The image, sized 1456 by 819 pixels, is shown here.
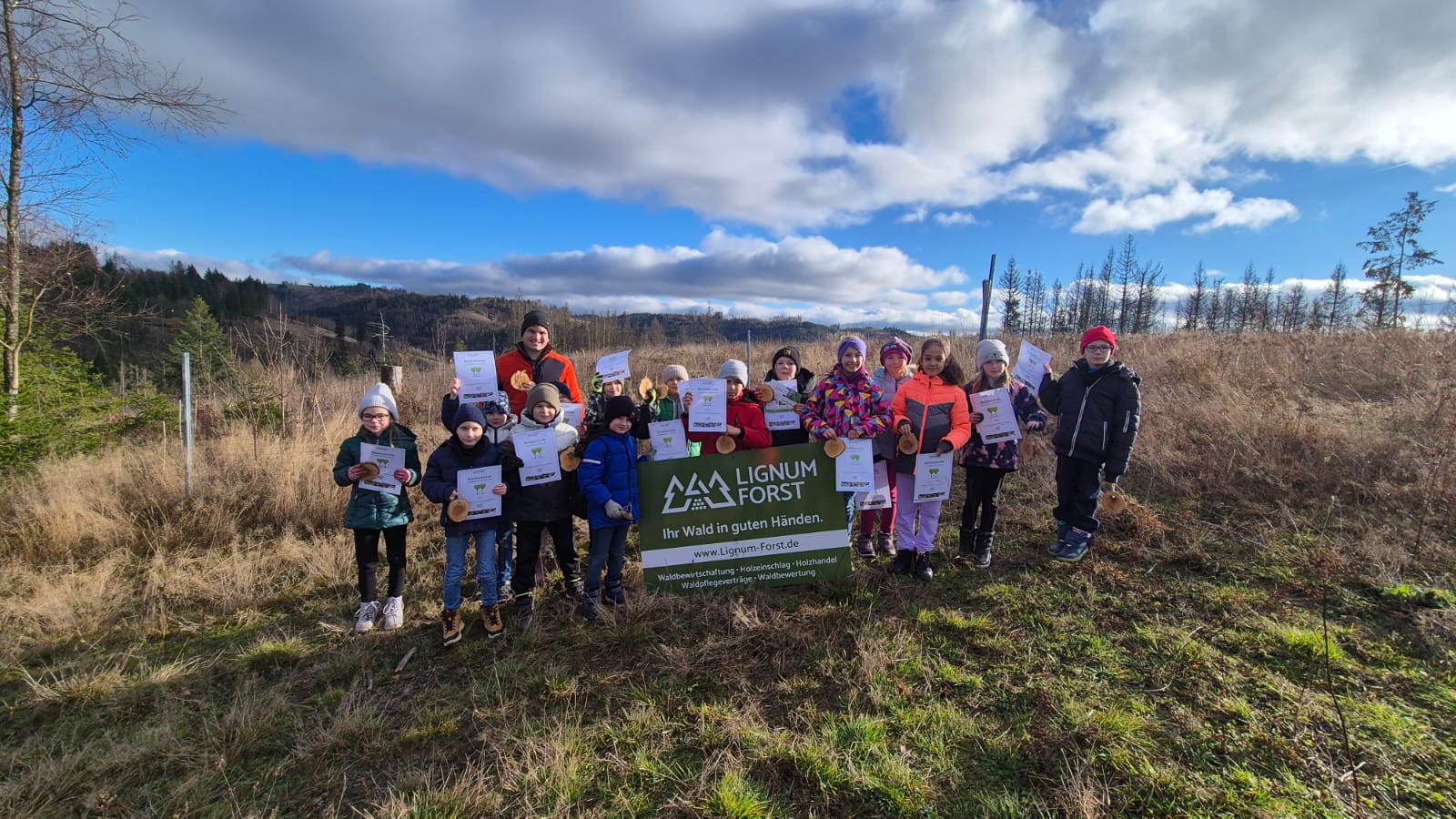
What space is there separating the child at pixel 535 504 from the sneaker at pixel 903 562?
106 inches

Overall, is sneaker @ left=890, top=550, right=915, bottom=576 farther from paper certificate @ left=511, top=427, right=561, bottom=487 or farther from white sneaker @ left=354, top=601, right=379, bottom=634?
white sneaker @ left=354, top=601, right=379, bottom=634

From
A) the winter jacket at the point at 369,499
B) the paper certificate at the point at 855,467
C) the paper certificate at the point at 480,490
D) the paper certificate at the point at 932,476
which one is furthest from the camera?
the paper certificate at the point at 932,476

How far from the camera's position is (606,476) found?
4.11 metres

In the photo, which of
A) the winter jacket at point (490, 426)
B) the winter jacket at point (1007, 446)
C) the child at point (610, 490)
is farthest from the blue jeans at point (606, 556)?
the winter jacket at point (1007, 446)

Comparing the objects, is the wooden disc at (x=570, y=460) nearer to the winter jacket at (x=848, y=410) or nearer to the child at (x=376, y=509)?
the child at (x=376, y=509)

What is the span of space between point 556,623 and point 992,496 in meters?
3.80

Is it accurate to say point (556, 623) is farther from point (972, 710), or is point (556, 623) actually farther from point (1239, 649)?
point (1239, 649)

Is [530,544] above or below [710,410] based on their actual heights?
below

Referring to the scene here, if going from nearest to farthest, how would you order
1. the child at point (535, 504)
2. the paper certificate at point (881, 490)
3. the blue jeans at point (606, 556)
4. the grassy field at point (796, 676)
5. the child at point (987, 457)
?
the grassy field at point (796, 676) → the child at point (535, 504) → the blue jeans at point (606, 556) → the child at point (987, 457) → the paper certificate at point (881, 490)

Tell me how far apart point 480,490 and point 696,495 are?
1616 millimetres

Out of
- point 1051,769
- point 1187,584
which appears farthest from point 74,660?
point 1187,584

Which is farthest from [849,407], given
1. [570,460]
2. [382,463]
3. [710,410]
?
[382,463]

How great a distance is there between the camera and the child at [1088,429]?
441 cm

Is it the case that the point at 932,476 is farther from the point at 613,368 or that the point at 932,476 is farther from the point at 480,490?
the point at 480,490
